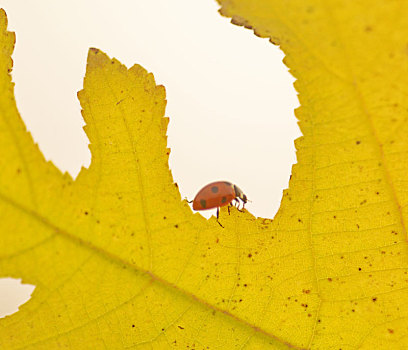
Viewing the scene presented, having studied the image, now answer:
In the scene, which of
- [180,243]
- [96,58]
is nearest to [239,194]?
[180,243]

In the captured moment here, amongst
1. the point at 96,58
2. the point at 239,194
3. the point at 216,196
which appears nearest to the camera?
the point at 96,58

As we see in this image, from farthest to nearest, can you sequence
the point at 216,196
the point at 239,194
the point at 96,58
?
1. the point at 239,194
2. the point at 216,196
3. the point at 96,58

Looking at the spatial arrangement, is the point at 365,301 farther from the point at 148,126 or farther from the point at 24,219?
the point at 24,219

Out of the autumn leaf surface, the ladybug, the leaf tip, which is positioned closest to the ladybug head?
the ladybug

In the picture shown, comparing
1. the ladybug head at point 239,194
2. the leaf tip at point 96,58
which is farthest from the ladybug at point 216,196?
the leaf tip at point 96,58

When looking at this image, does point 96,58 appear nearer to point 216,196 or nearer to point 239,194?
point 216,196

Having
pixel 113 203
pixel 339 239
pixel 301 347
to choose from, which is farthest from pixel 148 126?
pixel 301 347

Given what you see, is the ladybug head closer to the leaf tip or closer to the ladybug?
the ladybug
